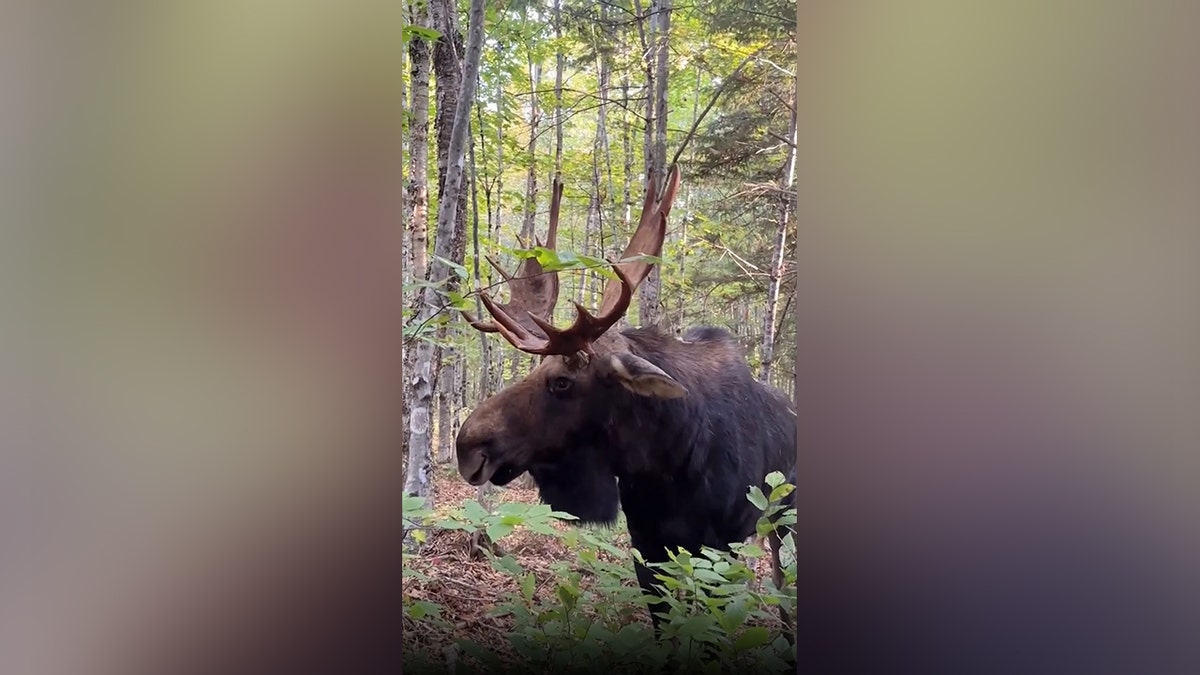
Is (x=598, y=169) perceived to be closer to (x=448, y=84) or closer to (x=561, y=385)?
(x=448, y=84)

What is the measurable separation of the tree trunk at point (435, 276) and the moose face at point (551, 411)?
0.35 feet

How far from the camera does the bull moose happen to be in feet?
5.68

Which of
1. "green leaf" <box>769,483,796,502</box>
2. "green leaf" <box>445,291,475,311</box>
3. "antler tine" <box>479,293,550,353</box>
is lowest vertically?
"green leaf" <box>769,483,796,502</box>

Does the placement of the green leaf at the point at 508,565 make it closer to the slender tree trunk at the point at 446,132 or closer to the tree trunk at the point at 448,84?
the slender tree trunk at the point at 446,132

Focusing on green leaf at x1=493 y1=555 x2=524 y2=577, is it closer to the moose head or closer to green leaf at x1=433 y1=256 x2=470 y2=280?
the moose head

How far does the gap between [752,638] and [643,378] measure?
2.46 ft

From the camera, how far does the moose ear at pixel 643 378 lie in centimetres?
176

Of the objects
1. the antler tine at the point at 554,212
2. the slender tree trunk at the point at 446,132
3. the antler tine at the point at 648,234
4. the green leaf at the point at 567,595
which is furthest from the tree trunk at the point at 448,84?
the green leaf at the point at 567,595

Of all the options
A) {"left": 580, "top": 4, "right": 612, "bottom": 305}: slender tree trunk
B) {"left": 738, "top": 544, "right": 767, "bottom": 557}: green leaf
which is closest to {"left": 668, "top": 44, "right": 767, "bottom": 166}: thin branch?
{"left": 580, "top": 4, "right": 612, "bottom": 305}: slender tree trunk
